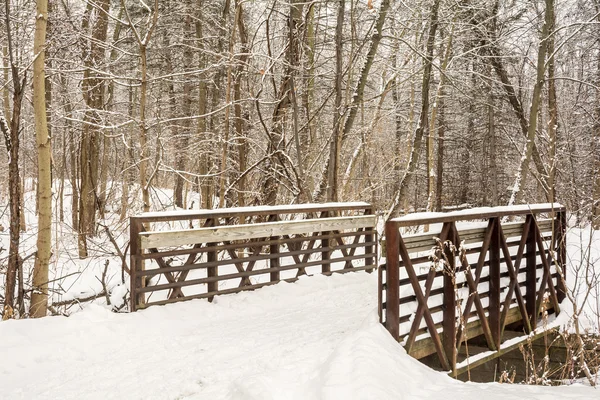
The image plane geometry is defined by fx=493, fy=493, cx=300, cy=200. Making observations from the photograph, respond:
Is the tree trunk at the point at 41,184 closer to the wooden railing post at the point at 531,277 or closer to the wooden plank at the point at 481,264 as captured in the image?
the wooden plank at the point at 481,264

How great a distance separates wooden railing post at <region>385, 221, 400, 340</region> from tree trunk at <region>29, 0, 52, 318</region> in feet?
14.0

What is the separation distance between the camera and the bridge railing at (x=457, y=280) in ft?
17.0

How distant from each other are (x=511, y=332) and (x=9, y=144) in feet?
25.3

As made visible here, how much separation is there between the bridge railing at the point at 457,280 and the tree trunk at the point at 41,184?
429cm

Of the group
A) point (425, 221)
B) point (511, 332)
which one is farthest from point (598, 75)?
point (425, 221)

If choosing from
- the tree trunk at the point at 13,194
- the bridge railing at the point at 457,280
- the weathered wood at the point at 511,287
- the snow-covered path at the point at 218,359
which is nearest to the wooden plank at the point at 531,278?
the bridge railing at the point at 457,280

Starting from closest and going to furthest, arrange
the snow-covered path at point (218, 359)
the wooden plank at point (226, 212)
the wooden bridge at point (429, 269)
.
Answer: the snow-covered path at point (218, 359) → the wooden bridge at point (429, 269) → the wooden plank at point (226, 212)

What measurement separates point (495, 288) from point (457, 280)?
923 mm

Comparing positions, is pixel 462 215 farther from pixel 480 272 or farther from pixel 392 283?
pixel 392 283

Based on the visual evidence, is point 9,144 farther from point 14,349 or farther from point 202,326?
point 202,326

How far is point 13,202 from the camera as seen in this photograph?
6254 mm

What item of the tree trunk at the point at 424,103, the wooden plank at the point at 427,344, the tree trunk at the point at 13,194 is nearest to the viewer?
the wooden plank at the point at 427,344

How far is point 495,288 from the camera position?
663cm

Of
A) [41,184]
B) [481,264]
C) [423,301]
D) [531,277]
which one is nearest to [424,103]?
[531,277]
